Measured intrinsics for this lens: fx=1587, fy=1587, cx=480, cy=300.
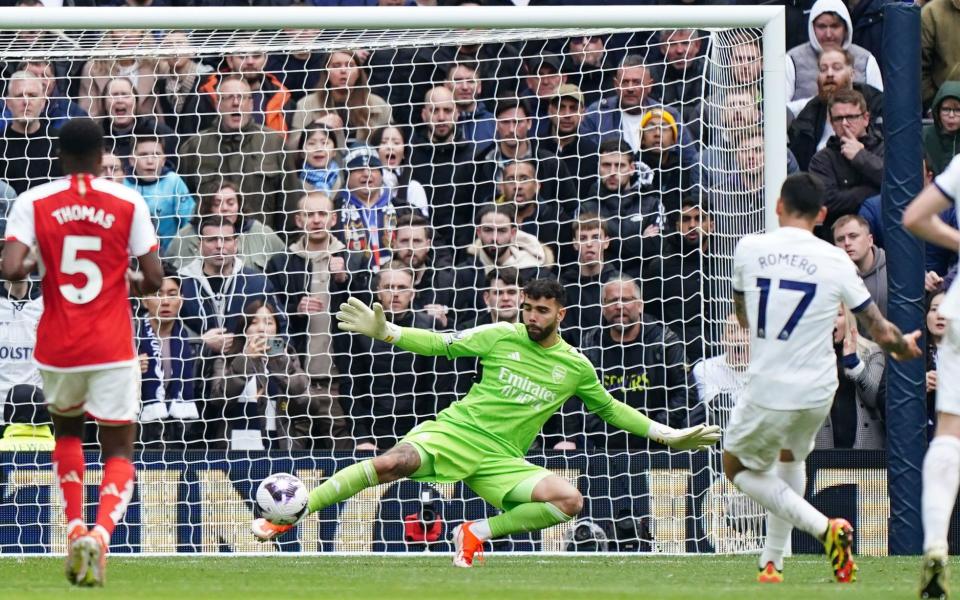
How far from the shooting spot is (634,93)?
486 inches

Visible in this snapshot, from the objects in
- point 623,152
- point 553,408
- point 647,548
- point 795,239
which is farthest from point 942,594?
point 623,152

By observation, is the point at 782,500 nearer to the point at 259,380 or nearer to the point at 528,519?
the point at 528,519

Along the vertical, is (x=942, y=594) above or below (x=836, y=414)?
below

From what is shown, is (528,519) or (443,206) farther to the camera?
(443,206)

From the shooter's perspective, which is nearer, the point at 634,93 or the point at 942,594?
the point at 942,594

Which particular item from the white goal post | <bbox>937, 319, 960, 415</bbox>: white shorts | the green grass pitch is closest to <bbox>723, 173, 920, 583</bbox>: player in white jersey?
the green grass pitch

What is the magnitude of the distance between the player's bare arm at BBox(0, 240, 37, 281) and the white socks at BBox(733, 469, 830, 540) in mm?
3688

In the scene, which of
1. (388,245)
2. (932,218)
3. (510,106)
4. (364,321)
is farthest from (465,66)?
(932,218)

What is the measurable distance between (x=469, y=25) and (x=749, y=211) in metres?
2.35

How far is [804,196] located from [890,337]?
81 cm

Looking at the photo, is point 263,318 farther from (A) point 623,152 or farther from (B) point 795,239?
(B) point 795,239

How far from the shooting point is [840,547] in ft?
25.3

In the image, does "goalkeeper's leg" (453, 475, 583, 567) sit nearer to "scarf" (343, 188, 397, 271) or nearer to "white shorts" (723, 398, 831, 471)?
"white shorts" (723, 398, 831, 471)

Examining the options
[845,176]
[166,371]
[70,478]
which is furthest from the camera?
[845,176]
